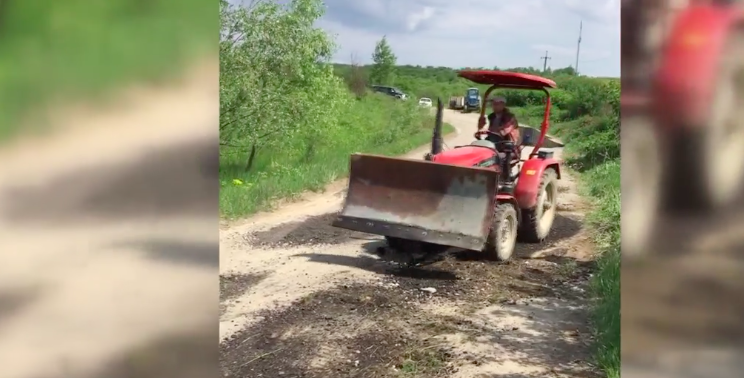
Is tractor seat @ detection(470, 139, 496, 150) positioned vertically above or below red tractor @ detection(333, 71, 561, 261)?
above

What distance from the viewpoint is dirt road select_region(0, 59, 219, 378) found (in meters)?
2.14

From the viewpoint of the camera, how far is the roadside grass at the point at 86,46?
6.82 feet

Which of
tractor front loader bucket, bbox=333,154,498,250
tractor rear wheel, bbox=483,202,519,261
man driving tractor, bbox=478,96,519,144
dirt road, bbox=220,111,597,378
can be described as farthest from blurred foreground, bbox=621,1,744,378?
man driving tractor, bbox=478,96,519,144

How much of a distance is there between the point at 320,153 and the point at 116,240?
1.38m

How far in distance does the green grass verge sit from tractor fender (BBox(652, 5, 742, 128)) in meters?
0.74

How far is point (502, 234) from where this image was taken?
12.4 feet

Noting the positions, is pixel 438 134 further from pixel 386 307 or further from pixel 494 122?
pixel 386 307

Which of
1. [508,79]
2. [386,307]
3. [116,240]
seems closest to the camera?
[116,240]

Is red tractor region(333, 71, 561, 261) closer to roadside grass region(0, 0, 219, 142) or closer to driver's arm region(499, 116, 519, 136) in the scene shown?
driver's arm region(499, 116, 519, 136)

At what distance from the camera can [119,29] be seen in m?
2.17

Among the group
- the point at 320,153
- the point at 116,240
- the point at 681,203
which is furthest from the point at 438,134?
the point at 116,240

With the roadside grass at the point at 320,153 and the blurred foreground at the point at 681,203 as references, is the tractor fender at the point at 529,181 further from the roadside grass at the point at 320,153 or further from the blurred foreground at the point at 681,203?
the blurred foreground at the point at 681,203

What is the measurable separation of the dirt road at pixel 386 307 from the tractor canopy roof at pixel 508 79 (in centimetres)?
45

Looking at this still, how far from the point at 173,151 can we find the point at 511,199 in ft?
7.31
